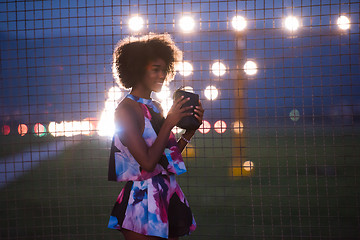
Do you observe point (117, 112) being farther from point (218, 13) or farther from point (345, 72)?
point (345, 72)

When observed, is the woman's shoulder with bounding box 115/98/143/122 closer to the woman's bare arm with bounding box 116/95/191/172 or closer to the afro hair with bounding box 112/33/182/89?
the woman's bare arm with bounding box 116/95/191/172

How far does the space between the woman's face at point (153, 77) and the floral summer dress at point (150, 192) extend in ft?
0.28

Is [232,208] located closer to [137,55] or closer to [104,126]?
[104,126]

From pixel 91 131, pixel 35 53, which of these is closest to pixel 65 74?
pixel 35 53

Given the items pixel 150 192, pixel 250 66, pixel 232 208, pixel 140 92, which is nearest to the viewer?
pixel 150 192

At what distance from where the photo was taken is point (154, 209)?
1656 millimetres

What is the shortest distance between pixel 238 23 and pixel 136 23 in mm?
995

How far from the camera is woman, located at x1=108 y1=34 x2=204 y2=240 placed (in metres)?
1.60

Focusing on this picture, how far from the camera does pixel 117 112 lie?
5.41 ft

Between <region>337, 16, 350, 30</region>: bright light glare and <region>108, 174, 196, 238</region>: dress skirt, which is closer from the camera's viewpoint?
<region>108, 174, 196, 238</region>: dress skirt

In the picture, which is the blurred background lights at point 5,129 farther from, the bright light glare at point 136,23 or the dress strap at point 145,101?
the dress strap at point 145,101

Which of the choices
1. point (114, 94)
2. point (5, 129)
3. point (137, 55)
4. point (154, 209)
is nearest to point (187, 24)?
point (114, 94)

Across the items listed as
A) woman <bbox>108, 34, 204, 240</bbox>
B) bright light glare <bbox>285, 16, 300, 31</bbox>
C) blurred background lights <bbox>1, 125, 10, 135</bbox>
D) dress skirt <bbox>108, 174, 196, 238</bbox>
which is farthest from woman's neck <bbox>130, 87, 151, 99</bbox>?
blurred background lights <bbox>1, 125, 10, 135</bbox>

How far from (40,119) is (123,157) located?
203cm
